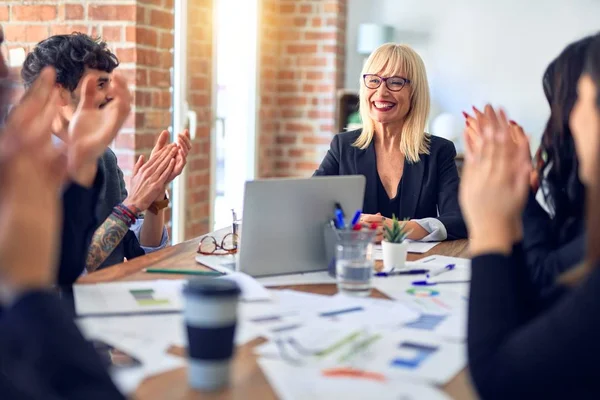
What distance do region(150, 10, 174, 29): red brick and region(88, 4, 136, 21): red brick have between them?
164 mm

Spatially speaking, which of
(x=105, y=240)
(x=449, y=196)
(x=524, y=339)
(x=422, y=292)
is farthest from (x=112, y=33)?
(x=524, y=339)

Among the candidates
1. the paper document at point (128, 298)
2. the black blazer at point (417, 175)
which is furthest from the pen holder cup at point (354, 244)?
the black blazer at point (417, 175)

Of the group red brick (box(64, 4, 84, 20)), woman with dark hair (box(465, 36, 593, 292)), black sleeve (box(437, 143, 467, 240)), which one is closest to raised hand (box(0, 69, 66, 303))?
woman with dark hair (box(465, 36, 593, 292))

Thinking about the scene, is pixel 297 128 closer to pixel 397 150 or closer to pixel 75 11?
pixel 75 11

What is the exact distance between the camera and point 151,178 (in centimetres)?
230

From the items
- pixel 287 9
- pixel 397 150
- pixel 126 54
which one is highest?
pixel 287 9

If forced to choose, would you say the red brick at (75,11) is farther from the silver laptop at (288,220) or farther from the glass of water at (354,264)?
the glass of water at (354,264)

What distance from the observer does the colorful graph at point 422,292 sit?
5.60ft

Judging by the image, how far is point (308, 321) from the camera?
1.46 meters

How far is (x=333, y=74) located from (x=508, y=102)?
1.18m

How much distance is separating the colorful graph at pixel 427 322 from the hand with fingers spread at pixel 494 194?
285 mm

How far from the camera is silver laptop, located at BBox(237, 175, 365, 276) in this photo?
182 cm

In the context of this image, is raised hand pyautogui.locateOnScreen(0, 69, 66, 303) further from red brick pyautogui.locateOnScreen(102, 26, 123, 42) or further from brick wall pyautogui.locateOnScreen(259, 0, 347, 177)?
brick wall pyautogui.locateOnScreen(259, 0, 347, 177)

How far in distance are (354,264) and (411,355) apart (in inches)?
17.6
